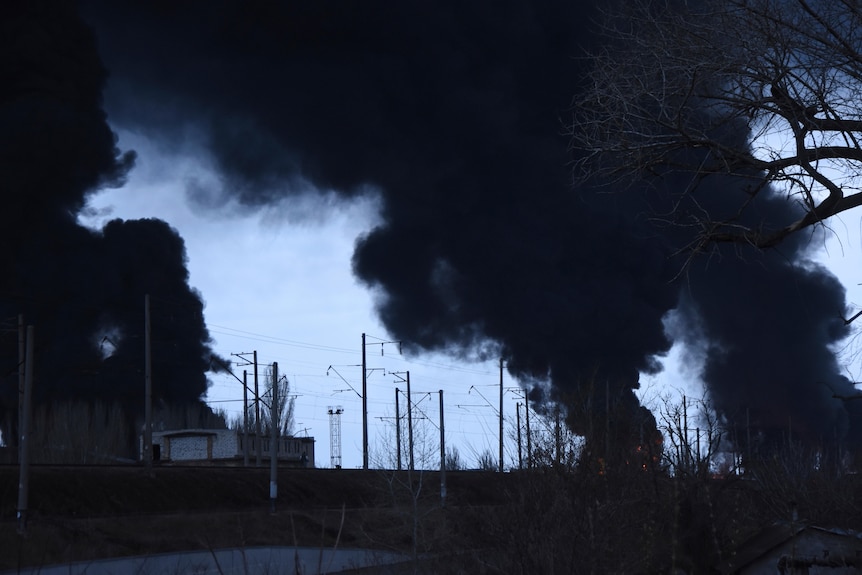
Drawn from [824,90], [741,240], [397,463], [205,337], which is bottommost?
[397,463]

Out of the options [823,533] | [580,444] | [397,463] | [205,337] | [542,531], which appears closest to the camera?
[823,533]

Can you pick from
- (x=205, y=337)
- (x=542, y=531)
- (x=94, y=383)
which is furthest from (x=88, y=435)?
(x=542, y=531)

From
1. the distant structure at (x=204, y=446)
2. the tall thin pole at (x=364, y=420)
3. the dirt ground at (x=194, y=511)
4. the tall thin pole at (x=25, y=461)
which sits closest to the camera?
the dirt ground at (x=194, y=511)

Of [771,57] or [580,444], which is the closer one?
[771,57]

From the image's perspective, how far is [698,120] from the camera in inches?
263

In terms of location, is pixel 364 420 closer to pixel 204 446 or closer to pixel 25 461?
pixel 204 446

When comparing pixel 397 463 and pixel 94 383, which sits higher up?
pixel 94 383

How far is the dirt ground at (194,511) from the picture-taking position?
2698cm

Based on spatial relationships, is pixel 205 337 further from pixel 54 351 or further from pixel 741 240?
pixel 741 240

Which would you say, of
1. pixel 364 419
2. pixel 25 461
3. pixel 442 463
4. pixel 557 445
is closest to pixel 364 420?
pixel 364 419

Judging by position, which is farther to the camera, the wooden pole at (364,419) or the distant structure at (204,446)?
the distant structure at (204,446)

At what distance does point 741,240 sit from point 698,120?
0.92 metres

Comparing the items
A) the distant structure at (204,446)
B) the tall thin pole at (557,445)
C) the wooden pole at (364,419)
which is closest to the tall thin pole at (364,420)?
the wooden pole at (364,419)

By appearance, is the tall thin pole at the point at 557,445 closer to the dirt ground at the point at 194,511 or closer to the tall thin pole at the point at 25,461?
the dirt ground at the point at 194,511
